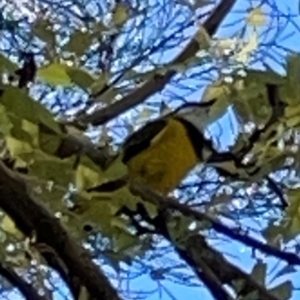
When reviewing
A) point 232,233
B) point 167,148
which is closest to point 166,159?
point 167,148

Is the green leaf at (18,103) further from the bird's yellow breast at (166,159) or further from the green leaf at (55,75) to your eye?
the bird's yellow breast at (166,159)

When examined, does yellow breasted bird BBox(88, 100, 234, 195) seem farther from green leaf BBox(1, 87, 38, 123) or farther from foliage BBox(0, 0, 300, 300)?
green leaf BBox(1, 87, 38, 123)

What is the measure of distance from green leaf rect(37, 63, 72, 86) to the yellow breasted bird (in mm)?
166

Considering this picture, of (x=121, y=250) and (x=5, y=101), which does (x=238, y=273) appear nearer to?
(x=121, y=250)

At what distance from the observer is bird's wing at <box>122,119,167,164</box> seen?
47 centimetres

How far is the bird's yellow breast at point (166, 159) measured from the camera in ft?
1.53

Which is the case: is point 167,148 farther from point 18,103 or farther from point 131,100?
point 18,103

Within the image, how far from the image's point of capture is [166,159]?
1.57ft

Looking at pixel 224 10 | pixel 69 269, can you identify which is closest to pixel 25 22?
pixel 224 10

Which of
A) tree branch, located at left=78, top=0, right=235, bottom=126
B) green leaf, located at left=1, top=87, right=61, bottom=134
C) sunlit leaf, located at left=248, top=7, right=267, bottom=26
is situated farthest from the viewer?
tree branch, located at left=78, top=0, right=235, bottom=126

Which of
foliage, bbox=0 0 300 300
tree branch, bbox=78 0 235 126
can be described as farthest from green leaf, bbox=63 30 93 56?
tree branch, bbox=78 0 235 126

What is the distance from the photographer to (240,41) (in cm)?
41

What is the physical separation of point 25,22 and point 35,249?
445mm

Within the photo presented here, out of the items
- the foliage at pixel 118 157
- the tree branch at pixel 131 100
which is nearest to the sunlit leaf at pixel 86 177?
the foliage at pixel 118 157
